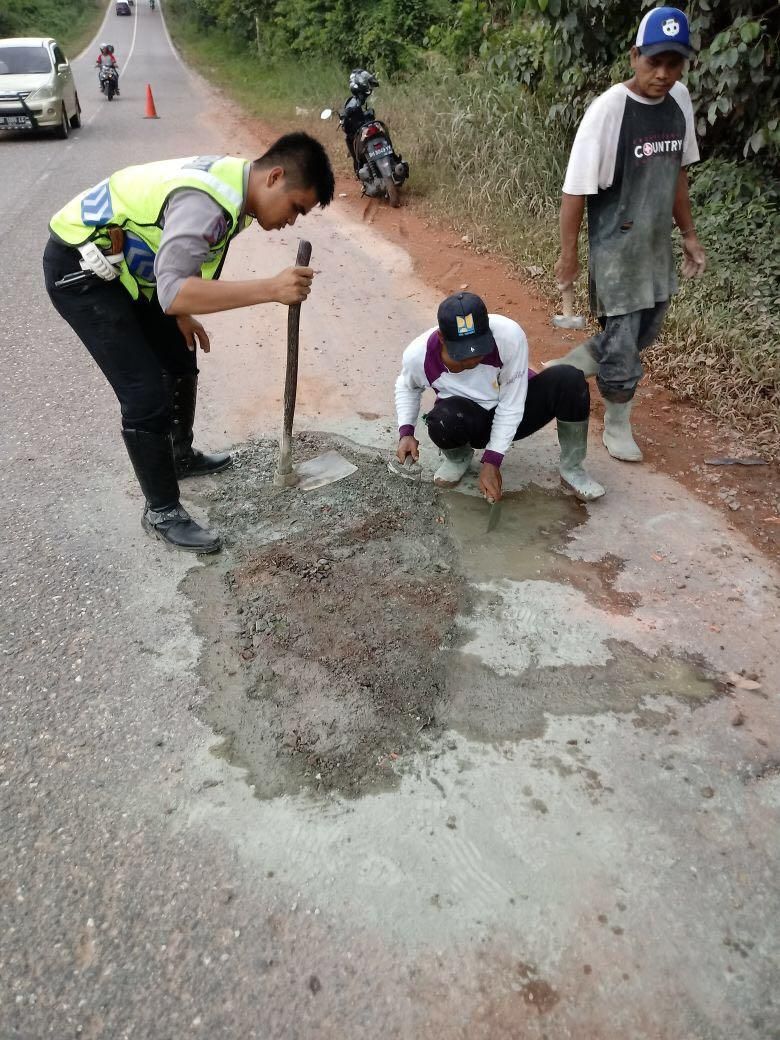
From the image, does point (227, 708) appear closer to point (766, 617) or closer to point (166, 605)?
point (166, 605)

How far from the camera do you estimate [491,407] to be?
310 cm

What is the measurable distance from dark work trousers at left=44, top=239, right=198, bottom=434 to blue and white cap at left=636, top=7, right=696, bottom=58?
6.59ft

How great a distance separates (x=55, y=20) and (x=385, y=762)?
37.8 metres

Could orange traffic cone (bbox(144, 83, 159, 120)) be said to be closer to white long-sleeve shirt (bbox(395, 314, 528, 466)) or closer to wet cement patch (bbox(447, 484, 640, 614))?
white long-sleeve shirt (bbox(395, 314, 528, 466))

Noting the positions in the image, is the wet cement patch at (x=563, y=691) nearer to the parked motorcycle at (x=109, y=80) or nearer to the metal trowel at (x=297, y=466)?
the metal trowel at (x=297, y=466)

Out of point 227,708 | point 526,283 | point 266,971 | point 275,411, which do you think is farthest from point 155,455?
point 526,283

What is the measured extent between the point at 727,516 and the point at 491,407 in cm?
111

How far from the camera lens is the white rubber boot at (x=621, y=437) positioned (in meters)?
3.53

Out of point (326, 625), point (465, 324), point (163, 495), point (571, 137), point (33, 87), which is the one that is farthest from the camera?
point (33, 87)

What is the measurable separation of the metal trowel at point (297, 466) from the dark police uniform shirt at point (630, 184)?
121cm

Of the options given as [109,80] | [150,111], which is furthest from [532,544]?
[109,80]

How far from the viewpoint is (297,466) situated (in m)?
3.43

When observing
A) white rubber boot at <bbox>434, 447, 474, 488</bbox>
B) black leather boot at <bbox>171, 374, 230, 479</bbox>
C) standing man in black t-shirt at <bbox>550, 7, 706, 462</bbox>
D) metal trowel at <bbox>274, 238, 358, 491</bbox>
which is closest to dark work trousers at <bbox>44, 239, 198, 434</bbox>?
black leather boot at <bbox>171, 374, 230, 479</bbox>

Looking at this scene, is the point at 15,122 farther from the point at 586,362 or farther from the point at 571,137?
the point at 586,362
